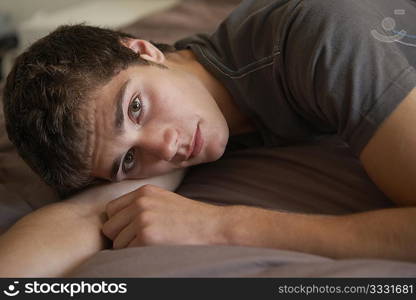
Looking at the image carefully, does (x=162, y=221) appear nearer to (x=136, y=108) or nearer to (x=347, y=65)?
(x=136, y=108)

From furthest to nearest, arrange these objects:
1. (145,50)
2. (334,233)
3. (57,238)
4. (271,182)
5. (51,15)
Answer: (51,15), (145,50), (271,182), (57,238), (334,233)

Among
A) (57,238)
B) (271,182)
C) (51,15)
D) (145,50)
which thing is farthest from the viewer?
(51,15)

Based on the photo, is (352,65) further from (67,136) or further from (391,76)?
(67,136)

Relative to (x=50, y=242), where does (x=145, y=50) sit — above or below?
above

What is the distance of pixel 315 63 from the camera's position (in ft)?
2.86

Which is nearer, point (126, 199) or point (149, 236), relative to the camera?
point (149, 236)

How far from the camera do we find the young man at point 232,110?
2.57 feet

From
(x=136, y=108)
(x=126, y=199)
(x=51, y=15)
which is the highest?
(x=136, y=108)

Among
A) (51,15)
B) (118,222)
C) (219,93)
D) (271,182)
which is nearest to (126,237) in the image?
(118,222)

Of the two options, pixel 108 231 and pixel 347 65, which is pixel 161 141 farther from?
pixel 347 65

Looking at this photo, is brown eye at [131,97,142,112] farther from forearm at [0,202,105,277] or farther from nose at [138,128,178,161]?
forearm at [0,202,105,277]

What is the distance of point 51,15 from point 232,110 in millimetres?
1820

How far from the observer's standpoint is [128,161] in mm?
992

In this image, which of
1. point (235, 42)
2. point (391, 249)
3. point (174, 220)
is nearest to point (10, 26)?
point (235, 42)
